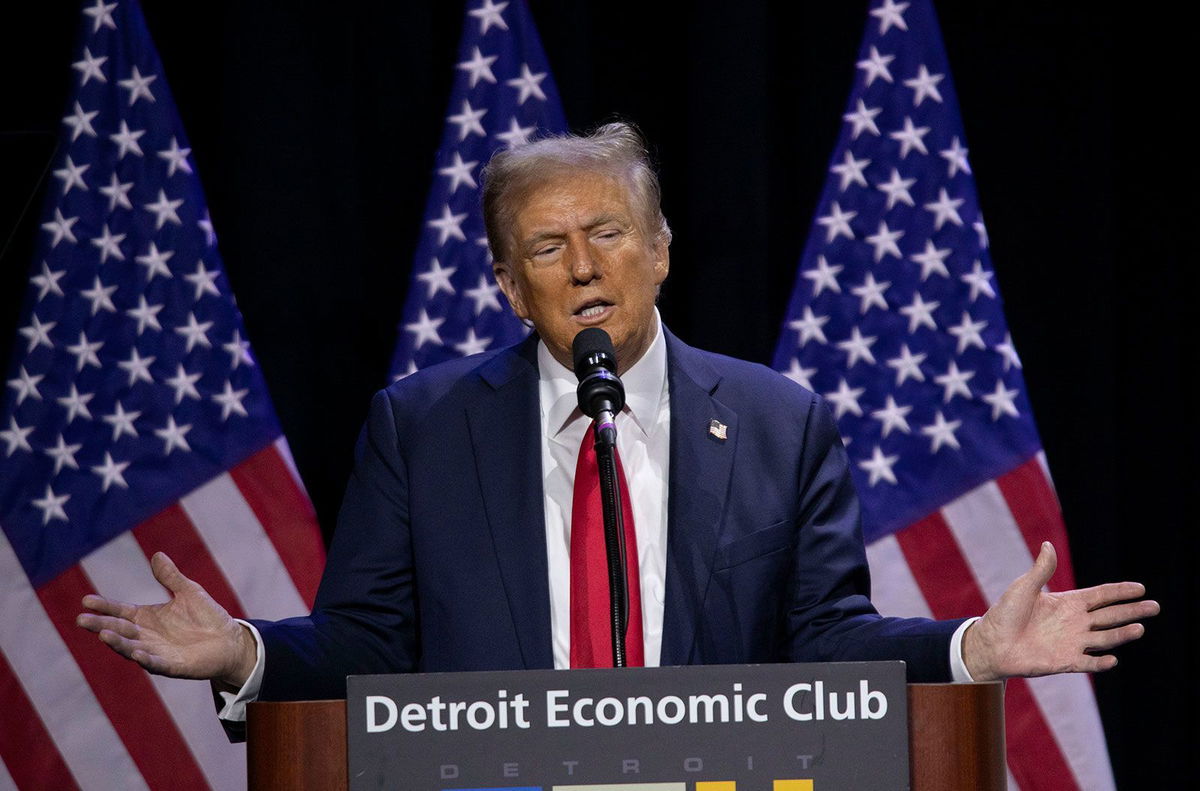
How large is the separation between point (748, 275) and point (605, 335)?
1.45 metres

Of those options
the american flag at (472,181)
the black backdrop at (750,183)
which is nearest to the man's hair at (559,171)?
the american flag at (472,181)

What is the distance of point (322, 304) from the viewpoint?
3.10 m

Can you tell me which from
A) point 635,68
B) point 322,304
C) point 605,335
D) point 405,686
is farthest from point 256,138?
point 405,686

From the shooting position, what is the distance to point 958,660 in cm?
161

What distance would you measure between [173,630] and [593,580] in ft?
2.02

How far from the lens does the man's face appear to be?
6.59 feet

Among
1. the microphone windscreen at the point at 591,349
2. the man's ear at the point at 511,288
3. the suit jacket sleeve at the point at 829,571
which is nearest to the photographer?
the microphone windscreen at the point at 591,349

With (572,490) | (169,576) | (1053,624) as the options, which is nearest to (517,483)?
Answer: (572,490)

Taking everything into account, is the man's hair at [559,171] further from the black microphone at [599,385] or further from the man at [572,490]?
the black microphone at [599,385]

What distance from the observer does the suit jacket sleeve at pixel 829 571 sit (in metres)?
1.86

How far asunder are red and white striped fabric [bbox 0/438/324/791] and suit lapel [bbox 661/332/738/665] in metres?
1.19

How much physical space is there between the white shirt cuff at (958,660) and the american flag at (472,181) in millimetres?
1569

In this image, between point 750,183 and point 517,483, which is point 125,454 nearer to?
point 517,483

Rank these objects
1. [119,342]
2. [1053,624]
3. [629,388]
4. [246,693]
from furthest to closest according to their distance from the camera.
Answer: [119,342] < [629,388] < [246,693] < [1053,624]
